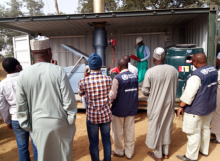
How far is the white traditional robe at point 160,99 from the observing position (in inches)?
116

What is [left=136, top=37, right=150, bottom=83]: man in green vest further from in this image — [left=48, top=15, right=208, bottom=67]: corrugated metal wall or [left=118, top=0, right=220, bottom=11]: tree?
[left=118, top=0, right=220, bottom=11]: tree

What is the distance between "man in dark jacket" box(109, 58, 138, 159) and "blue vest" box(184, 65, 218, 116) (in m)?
0.95

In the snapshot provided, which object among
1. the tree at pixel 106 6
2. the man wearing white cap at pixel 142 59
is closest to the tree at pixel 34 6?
the tree at pixel 106 6

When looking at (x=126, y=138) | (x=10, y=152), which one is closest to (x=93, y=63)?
(x=126, y=138)

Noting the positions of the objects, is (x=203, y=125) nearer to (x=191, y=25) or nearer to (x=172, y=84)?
(x=172, y=84)

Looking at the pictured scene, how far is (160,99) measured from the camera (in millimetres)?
2980

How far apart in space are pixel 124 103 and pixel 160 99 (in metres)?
0.60

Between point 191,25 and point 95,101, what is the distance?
17.2 ft

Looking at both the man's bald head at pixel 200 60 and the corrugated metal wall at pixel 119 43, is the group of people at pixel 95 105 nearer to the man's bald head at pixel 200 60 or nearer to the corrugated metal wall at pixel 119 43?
the man's bald head at pixel 200 60

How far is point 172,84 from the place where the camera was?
9.83ft

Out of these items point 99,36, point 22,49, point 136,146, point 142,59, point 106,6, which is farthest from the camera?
point 106,6

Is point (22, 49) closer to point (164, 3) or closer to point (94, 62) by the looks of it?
point (94, 62)

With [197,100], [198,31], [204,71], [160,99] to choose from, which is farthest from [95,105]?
[198,31]

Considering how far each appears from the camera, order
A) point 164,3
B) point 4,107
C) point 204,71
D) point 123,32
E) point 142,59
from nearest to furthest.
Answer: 1. point 4,107
2. point 204,71
3. point 142,59
4. point 123,32
5. point 164,3
